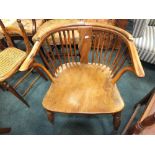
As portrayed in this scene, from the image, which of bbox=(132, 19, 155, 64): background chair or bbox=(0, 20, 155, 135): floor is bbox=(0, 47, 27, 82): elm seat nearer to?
bbox=(0, 20, 155, 135): floor

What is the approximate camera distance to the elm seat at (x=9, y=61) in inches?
45.3

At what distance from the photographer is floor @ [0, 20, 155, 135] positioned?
4.26ft

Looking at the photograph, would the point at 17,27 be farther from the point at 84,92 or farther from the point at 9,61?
the point at 84,92

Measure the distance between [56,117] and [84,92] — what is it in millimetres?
531

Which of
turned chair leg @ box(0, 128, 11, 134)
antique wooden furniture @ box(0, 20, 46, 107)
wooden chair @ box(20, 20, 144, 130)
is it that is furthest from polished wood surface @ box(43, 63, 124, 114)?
turned chair leg @ box(0, 128, 11, 134)

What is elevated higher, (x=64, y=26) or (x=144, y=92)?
(x=64, y=26)

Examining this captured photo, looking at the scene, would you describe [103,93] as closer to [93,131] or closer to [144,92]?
[93,131]

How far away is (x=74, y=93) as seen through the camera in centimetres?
99

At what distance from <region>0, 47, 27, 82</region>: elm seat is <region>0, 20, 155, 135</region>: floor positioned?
453 millimetres

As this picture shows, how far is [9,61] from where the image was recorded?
4.09ft

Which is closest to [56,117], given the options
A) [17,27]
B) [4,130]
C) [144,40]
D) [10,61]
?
[4,130]
